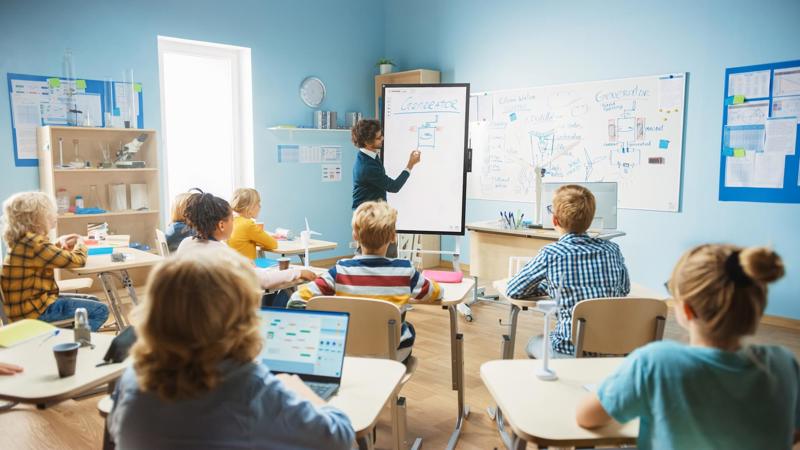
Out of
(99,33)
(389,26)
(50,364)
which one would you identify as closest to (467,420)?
(50,364)

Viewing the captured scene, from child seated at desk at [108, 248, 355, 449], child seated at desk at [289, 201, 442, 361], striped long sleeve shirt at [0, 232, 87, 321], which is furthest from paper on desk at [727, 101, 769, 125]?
striped long sleeve shirt at [0, 232, 87, 321]

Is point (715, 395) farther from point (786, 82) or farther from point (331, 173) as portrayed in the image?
point (331, 173)

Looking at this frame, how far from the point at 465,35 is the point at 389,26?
1309 millimetres

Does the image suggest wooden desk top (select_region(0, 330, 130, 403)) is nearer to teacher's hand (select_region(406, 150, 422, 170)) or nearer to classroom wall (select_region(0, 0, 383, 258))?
teacher's hand (select_region(406, 150, 422, 170))

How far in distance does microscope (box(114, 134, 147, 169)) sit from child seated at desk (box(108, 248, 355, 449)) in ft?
15.3

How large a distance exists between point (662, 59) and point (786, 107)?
107 cm

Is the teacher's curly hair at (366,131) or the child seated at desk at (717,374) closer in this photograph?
the child seated at desk at (717,374)

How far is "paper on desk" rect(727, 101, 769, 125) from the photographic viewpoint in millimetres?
4648

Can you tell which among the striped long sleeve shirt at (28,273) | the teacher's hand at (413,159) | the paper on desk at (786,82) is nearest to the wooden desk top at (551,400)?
the striped long sleeve shirt at (28,273)

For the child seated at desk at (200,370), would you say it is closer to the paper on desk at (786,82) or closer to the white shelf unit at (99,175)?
the white shelf unit at (99,175)

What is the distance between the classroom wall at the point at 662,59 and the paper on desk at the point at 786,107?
12.3 inches

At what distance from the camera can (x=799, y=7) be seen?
14.6ft

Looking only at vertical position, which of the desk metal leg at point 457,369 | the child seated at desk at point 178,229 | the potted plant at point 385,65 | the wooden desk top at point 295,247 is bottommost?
the desk metal leg at point 457,369

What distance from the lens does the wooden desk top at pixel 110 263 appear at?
358 centimetres
